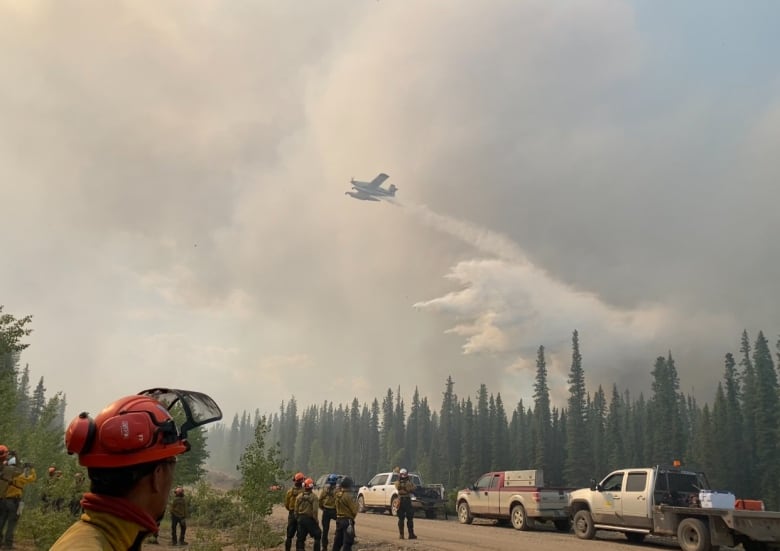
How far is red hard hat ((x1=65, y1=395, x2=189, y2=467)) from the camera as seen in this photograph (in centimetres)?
219

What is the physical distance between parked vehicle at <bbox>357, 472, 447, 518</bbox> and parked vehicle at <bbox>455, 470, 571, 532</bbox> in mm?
2352

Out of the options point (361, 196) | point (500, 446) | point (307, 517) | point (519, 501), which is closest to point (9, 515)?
point (307, 517)

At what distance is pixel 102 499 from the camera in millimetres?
2148

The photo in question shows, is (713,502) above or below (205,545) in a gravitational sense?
above

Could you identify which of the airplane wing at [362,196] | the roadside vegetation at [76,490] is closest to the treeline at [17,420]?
the roadside vegetation at [76,490]

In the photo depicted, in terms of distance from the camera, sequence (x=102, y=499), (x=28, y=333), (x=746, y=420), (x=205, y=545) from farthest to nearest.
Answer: (x=746, y=420)
(x=28, y=333)
(x=205, y=545)
(x=102, y=499)

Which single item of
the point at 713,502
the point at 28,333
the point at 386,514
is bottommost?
the point at 386,514

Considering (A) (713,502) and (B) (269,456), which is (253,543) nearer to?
(B) (269,456)

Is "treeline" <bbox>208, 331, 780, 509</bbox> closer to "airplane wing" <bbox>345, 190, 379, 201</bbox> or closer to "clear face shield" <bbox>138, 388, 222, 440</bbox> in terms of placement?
"airplane wing" <bbox>345, 190, 379, 201</bbox>

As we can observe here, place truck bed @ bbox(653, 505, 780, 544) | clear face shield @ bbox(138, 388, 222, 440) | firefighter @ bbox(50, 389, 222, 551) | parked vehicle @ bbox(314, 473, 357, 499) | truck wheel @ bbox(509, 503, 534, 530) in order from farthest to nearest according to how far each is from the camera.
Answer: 1. truck wheel @ bbox(509, 503, 534, 530)
2. truck bed @ bbox(653, 505, 780, 544)
3. parked vehicle @ bbox(314, 473, 357, 499)
4. clear face shield @ bbox(138, 388, 222, 440)
5. firefighter @ bbox(50, 389, 222, 551)

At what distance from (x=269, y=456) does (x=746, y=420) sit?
9043cm

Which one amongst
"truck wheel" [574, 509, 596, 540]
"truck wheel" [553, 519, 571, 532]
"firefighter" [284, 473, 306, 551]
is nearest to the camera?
"firefighter" [284, 473, 306, 551]

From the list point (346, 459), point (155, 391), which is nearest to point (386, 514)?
point (155, 391)

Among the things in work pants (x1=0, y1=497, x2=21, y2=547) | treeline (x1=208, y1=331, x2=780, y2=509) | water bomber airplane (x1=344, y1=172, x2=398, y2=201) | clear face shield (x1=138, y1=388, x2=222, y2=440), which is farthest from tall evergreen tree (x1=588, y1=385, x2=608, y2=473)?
clear face shield (x1=138, y1=388, x2=222, y2=440)
